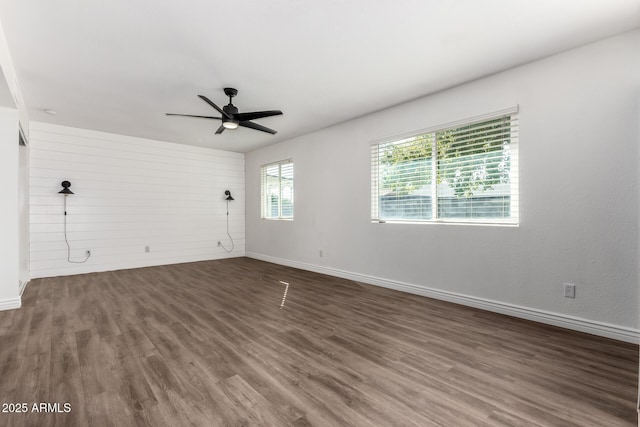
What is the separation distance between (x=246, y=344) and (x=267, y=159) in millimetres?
4899

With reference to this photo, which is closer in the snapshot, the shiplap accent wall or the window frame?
the shiplap accent wall

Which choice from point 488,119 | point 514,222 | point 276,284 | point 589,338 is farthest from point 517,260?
point 276,284

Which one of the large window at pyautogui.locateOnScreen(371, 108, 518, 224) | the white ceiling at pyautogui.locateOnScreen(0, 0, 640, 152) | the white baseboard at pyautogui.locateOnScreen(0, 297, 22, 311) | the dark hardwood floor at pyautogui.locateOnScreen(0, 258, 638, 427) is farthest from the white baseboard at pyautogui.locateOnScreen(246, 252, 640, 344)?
the white baseboard at pyautogui.locateOnScreen(0, 297, 22, 311)

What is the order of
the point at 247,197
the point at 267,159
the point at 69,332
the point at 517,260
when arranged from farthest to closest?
the point at 247,197, the point at 267,159, the point at 517,260, the point at 69,332

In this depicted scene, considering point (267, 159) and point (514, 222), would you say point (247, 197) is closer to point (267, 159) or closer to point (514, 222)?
point (267, 159)

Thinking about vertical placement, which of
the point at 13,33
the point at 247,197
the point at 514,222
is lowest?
the point at 514,222

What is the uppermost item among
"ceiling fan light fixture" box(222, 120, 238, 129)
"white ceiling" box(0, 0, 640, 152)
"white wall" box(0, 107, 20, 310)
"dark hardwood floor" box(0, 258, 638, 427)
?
"white ceiling" box(0, 0, 640, 152)

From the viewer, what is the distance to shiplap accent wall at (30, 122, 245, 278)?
511cm

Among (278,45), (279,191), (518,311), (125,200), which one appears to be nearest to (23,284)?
(125,200)

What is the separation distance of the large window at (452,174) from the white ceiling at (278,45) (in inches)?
23.0

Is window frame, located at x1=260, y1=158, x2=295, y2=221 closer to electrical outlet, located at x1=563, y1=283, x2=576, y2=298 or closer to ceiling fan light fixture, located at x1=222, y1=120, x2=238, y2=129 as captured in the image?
ceiling fan light fixture, located at x1=222, y1=120, x2=238, y2=129

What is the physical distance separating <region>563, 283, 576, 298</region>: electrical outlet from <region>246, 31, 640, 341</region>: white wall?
1.5 inches

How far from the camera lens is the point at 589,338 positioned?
103 inches

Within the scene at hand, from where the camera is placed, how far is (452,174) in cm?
370
